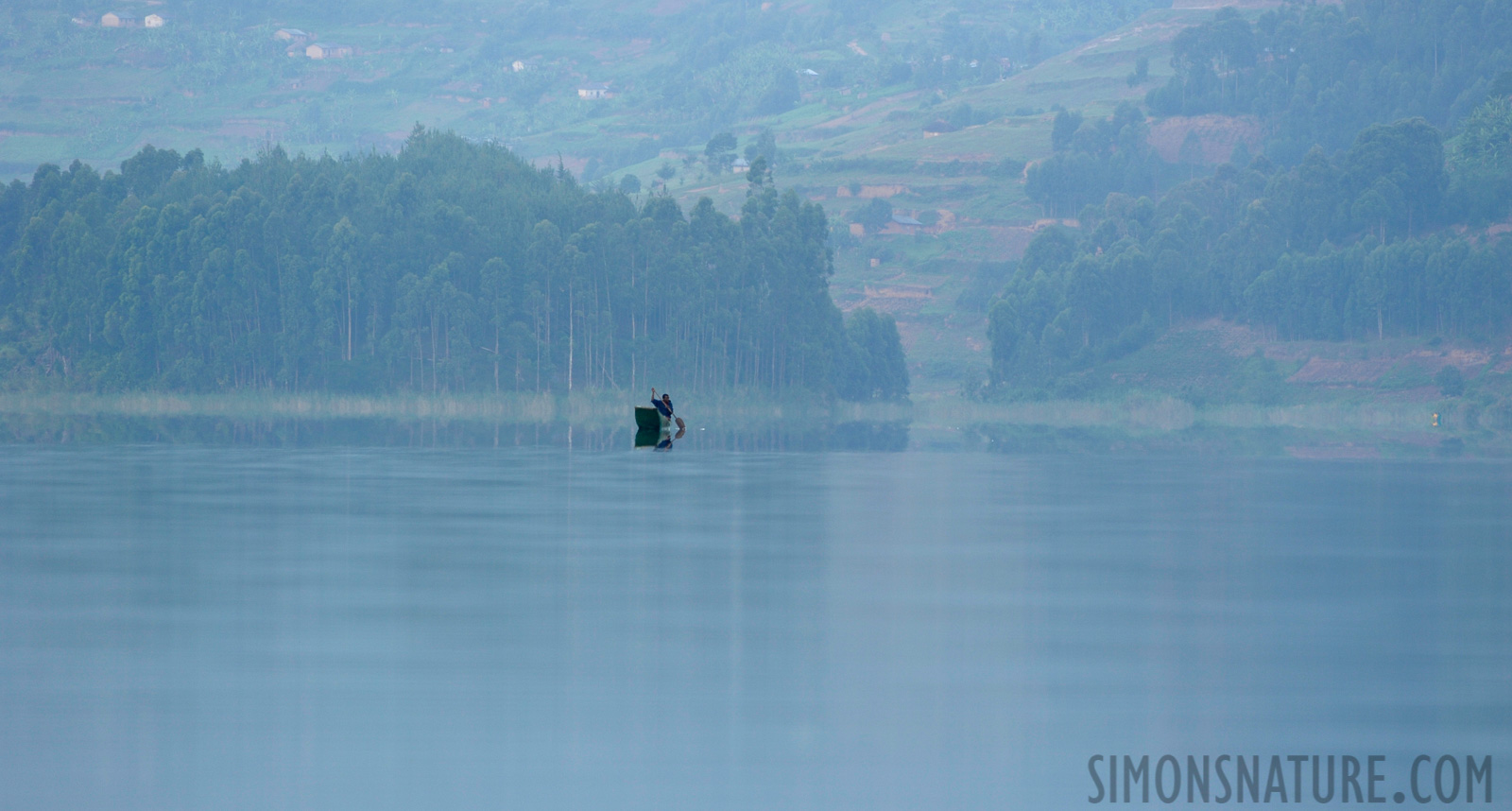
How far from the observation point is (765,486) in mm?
36250

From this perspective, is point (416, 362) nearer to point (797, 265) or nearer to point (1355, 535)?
point (797, 265)

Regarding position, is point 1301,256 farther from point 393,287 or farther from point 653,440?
point 653,440

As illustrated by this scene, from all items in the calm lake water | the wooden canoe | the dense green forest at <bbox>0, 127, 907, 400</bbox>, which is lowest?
the calm lake water

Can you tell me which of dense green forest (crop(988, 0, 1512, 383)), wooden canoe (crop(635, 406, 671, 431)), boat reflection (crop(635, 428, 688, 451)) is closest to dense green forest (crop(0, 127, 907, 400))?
dense green forest (crop(988, 0, 1512, 383))

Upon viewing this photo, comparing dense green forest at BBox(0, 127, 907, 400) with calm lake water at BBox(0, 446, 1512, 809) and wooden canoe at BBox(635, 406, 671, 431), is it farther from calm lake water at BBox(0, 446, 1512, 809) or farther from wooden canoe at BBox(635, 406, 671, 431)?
calm lake water at BBox(0, 446, 1512, 809)

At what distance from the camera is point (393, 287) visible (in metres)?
112

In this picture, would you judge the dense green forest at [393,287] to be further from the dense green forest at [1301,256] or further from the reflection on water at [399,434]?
the dense green forest at [1301,256]

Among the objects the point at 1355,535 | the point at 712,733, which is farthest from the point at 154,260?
the point at 712,733

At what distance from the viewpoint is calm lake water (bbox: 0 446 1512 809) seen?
11742 mm

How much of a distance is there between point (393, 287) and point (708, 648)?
9921 cm

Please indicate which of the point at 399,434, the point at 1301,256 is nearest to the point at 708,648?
the point at 399,434

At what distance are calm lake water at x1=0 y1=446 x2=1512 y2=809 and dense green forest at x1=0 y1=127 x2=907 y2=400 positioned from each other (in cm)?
7765

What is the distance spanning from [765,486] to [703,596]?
17.1m

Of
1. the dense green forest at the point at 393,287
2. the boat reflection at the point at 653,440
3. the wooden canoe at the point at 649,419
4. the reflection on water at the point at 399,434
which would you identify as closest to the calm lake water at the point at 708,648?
the boat reflection at the point at 653,440
